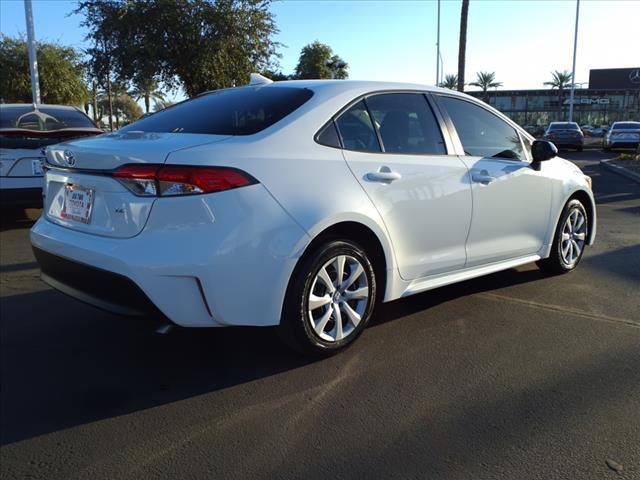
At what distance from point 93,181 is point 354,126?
1568mm

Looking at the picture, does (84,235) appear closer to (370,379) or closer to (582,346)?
(370,379)

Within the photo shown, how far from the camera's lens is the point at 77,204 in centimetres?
329

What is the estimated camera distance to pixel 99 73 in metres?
20.8

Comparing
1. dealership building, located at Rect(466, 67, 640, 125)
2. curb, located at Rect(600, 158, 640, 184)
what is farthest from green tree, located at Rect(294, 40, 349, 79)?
curb, located at Rect(600, 158, 640, 184)

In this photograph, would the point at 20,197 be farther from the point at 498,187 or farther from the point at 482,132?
the point at 498,187

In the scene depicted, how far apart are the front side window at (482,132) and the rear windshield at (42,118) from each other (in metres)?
5.34

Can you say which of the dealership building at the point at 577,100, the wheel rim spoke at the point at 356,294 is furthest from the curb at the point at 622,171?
the dealership building at the point at 577,100

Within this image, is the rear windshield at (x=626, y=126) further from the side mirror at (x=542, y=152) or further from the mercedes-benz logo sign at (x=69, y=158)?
the mercedes-benz logo sign at (x=69, y=158)

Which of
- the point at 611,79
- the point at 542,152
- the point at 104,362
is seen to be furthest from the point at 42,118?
the point at 611,79

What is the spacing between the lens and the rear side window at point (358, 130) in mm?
3569

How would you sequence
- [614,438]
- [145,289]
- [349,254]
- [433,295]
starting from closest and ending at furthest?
[614,438], [145,289], [349,254], [433,295]

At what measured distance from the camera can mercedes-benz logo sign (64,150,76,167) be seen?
10.8ft

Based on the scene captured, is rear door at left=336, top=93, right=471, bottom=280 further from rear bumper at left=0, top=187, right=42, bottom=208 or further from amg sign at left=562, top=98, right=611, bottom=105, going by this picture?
amg sign at left=562, top=98, right=611, bottom=105

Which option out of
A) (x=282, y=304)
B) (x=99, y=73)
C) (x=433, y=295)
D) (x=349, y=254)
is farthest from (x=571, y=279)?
(x=99, y=73)
